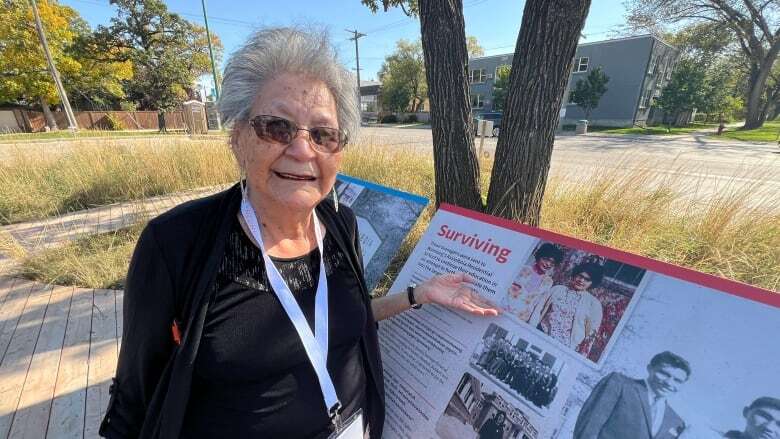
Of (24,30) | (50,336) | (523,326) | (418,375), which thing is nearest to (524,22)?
(523,326)

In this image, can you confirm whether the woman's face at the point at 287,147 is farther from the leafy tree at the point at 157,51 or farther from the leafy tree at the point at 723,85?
the leafy tree at the point at 723,85

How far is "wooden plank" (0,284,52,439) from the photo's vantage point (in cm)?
208

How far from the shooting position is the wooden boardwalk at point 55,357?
6.58ft

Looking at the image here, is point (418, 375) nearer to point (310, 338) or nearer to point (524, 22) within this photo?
point (310, 338)

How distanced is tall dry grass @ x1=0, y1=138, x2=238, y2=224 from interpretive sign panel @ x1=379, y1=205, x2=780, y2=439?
6.78m

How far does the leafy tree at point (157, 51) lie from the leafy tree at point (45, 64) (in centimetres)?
159

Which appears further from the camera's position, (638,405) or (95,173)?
(95,173)

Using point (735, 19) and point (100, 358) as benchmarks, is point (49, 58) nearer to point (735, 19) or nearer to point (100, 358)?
point (100, 358)

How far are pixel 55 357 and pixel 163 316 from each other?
2266 millimetres

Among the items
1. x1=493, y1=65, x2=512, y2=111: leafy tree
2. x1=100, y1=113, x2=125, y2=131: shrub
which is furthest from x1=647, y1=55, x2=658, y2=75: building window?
x1=100, y1=113, x2=125, y2=131: shrub

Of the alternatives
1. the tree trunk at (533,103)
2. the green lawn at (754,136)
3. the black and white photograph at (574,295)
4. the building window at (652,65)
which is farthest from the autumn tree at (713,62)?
the black and white photograph at (574,295)

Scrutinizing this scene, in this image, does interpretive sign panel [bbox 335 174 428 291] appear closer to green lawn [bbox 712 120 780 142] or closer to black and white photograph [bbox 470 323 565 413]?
black and white photograph [bbox 470 323 565 413]

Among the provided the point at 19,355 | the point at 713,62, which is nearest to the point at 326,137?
the point at 19,355

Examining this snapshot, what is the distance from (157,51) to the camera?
29.8 metres
